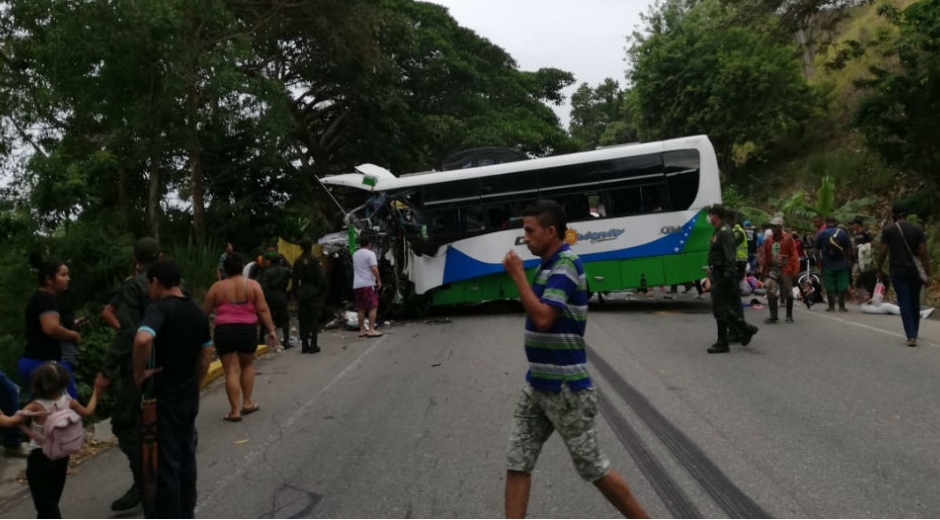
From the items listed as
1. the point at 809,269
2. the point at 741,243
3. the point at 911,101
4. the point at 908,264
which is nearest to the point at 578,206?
the point at 741,243

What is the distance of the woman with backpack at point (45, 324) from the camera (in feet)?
19.8

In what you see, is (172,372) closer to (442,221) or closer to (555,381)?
(555,381)

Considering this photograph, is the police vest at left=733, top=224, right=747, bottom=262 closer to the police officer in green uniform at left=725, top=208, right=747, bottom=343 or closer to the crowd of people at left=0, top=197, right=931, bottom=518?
the police officer in green uniform at left=725, top=208, right=747, bottom=343

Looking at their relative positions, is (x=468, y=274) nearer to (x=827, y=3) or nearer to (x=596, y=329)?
(x=596, y=329)

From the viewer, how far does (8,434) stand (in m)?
6.83

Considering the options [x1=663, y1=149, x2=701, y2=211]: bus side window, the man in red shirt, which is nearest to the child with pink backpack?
the man in red shirt

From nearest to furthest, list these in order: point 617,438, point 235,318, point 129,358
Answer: point 129,358 → point 617,438 → point 235,318

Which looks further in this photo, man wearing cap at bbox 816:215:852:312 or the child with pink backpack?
man wearing cap at bbox 816:215:852:312

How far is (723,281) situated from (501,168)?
7.19m

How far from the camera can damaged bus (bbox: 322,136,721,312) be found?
635 inches

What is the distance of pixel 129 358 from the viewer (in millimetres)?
5496

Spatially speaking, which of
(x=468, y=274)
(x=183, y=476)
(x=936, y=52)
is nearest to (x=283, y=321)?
(x=468, y=274)

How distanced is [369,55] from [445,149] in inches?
322

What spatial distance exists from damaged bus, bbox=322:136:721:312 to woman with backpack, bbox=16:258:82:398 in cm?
1012
